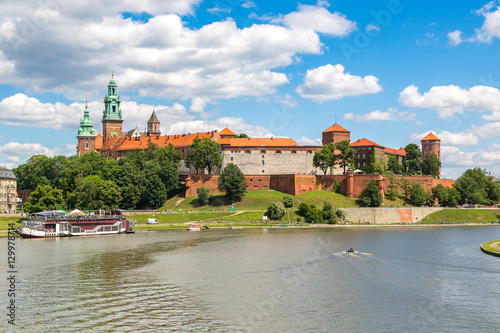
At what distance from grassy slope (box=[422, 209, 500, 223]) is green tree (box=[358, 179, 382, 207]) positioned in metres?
8.36

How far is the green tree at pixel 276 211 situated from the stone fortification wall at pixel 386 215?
37.0 ft

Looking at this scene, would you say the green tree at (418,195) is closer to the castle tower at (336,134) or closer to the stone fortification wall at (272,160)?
the stone fortification wall at (272,160)

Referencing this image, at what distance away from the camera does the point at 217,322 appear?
827 inches

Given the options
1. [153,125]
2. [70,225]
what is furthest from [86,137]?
[70,225]

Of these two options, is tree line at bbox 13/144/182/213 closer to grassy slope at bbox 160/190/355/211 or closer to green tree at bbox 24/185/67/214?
green tree at bbox 24/185/67/214

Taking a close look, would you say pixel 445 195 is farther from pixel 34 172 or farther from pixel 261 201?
pixel 34 172

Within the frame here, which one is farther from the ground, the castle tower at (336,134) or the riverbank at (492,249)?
the castle tower at (336,134)

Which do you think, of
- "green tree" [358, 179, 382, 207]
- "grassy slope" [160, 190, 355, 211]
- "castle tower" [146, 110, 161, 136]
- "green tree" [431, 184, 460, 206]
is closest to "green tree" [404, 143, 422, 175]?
"green tree" [431, 184, 460, 206]

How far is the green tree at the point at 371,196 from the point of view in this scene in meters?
85.8

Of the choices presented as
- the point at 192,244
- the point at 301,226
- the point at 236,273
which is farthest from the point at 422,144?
the point at 236,273

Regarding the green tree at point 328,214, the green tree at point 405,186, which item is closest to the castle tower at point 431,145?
the green tree at point 405,186

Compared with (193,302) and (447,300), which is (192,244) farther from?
(447,300)

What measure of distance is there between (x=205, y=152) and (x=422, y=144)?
224 feet

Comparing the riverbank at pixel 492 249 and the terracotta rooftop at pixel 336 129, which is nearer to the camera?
the riverbank at pixel 492 249
